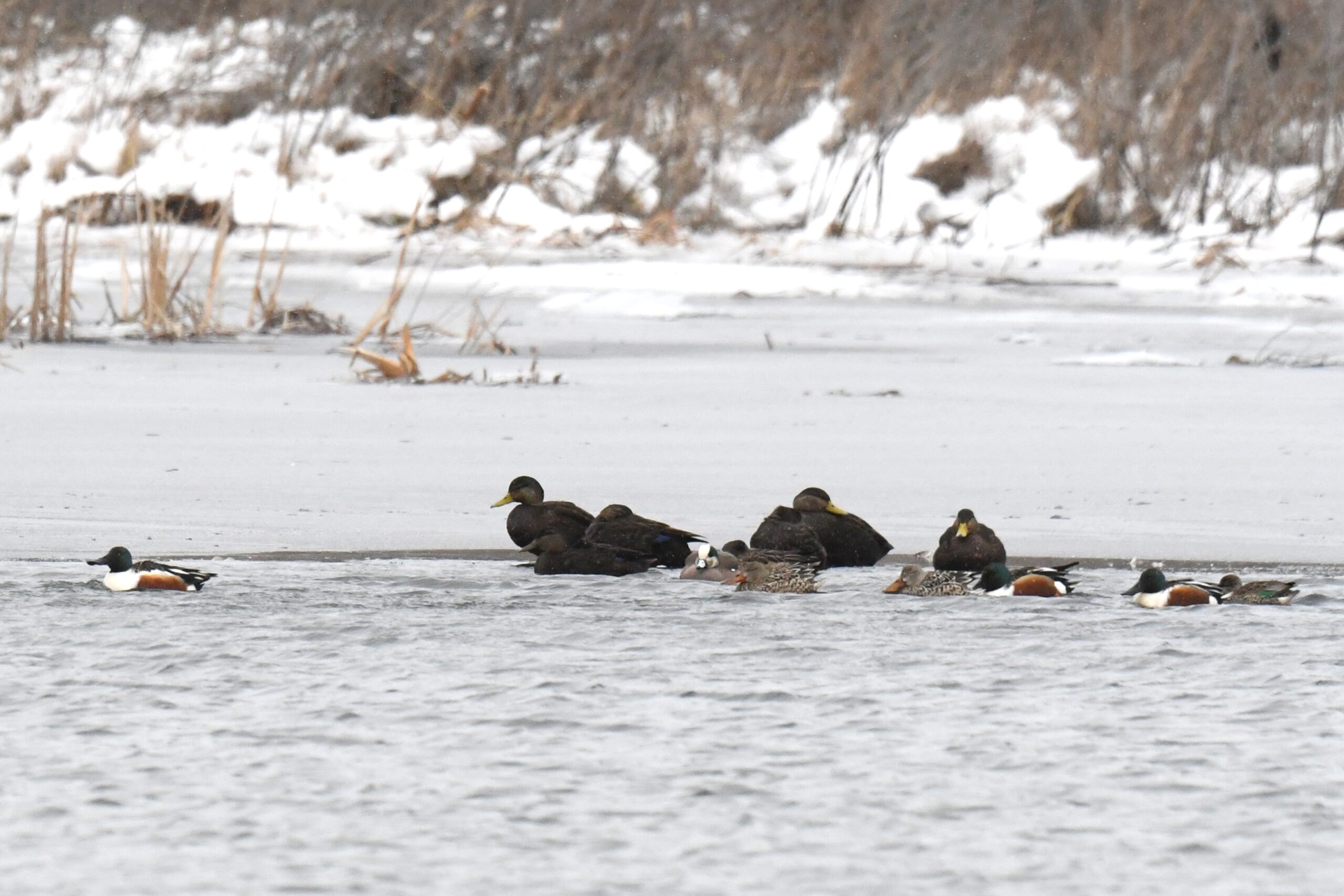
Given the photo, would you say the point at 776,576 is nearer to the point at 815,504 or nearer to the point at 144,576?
the point at 815,504

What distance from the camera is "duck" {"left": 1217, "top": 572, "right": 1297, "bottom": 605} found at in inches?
186

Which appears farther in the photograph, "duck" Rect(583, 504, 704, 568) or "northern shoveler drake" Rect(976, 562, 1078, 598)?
"duck" Rect(583, 504, 704, 568)

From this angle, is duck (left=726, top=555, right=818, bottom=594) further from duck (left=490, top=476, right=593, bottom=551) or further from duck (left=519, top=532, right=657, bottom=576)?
duck (left=490, top=476, right=593, bottom=551)

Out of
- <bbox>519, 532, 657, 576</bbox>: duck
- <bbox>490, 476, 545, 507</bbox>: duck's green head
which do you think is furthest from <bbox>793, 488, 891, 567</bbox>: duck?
<bbox>490, 476, 545, 507</bbox>: duck's green head

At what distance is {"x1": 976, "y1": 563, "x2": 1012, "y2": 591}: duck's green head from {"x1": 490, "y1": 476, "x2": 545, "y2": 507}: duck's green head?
119 cm

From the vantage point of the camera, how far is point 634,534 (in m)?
5.19

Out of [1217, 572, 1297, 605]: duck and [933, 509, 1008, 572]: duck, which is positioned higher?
[933, 509, 1008, 572]: duck

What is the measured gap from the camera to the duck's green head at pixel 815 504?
5.29m

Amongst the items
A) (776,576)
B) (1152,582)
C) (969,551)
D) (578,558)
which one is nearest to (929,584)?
(969,551)

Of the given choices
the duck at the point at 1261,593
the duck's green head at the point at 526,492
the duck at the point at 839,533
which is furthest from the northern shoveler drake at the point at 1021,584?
the duck's green head at the point at 526,492

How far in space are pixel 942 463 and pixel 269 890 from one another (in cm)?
390

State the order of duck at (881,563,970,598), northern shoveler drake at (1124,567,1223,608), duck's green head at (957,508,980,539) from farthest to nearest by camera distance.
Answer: duck's green head at (957,508,980,539), duck at (881,563,970,598), northern shoveler drake at (1124,567,1223,608)

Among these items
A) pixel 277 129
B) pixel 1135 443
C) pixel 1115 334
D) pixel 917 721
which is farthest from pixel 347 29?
pixel 917 721

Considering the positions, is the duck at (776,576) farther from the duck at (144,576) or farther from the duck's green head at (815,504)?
the duck at (144,576)
